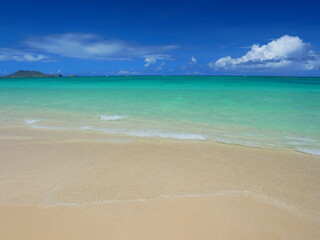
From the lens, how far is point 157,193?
3066mm

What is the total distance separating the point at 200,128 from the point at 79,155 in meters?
3.89

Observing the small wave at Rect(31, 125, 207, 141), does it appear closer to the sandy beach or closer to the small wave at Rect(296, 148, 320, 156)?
the sandy beach

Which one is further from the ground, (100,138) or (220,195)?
(100,138)

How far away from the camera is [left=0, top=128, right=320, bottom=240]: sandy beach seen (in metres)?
2.41

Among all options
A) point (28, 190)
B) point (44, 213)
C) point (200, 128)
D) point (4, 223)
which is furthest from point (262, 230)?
point (200, 128)

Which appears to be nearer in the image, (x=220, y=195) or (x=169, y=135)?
(x=220, y=195)

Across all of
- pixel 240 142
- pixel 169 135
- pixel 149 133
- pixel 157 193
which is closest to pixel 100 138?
pixel 149 133

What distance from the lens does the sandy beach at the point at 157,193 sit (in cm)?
241

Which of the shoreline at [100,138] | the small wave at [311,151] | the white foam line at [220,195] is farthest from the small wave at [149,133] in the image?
the white foam line at [220,195]

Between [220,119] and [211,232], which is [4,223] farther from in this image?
[220,119]

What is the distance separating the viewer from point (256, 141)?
18.4ft

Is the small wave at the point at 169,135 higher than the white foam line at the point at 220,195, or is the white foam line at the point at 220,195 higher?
the small wave at the point at 169,135

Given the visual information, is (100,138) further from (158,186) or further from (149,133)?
(158,186)

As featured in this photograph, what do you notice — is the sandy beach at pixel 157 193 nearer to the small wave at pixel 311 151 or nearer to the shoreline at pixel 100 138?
the small wave at pixel 311 151
